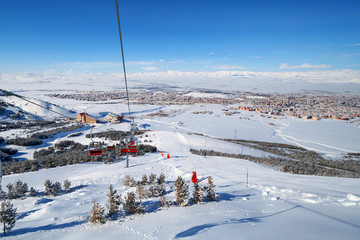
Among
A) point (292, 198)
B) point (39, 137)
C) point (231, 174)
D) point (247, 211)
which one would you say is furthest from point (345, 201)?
point (39, 137)

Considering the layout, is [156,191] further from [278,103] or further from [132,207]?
[278,103]

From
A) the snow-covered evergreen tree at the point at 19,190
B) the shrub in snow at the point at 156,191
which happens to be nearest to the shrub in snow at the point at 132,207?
the shrub in snow at the point at 156,191

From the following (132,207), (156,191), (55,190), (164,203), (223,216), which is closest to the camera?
(223,216)

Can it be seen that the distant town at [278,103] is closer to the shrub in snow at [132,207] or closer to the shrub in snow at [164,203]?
the shrub in snow at [164,203]

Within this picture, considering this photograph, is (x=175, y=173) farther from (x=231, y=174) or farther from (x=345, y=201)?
(x=345, y=201)

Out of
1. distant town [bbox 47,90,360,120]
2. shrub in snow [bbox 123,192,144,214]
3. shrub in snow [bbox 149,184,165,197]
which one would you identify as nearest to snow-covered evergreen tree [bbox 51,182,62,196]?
shrub in snow [bbox 149,184,165,197]

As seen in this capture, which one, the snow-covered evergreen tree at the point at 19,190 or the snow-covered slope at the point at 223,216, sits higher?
the snow-covered slope at the point at 223,216

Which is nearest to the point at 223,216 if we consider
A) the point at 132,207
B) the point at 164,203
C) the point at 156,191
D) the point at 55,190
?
the point at 164,203

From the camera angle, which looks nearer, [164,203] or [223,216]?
[223,216]

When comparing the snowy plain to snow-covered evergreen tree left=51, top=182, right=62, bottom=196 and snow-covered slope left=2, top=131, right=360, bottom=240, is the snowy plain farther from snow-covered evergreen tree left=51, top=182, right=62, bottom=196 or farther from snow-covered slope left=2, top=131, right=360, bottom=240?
snow-covered evergreen tree left=51, top=182, right=62, bottom=196

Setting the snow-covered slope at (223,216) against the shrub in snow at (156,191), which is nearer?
the snow-covered slope at (223,216)

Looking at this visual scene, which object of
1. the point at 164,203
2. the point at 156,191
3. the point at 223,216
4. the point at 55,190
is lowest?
the point at 55,190
